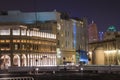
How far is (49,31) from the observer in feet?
590

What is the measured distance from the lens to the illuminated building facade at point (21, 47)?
153m

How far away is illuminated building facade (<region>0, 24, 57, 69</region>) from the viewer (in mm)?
153250

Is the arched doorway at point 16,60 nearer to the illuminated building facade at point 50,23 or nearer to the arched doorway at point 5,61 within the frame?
the arched doorway at point 5,61

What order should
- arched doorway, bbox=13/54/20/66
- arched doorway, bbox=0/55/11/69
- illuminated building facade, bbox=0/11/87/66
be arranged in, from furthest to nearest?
illuminated building facade, bbox=0/11/87/66
arched doorway, bbox=13/54/20/66
arched doorway, bbox=0/55/11/69

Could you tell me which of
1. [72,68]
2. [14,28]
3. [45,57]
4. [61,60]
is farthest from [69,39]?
[72,68]

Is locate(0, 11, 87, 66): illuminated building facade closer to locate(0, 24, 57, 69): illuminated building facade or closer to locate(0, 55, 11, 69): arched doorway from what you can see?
locate(0, 24, 57, 69): illuminated building facade

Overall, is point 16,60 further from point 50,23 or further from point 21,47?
point 50,23

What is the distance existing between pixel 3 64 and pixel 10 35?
12.2 metres

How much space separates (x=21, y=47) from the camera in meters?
154

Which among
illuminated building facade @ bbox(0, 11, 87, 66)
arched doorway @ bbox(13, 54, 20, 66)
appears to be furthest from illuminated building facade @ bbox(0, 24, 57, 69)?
illuminated building facade @ bbox(0, 11, 87, 66)

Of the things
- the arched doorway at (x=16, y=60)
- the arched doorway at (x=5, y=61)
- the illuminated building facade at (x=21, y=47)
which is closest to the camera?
the illuminated building facade at (x=21, y=47)

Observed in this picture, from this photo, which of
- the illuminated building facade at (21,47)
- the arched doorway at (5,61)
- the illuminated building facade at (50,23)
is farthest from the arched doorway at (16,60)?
the illuminated building facade at (50,23)

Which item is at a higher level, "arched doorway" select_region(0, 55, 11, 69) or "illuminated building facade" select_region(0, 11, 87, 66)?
"illuminated building facade" select_region(0, 11, 87, 66)

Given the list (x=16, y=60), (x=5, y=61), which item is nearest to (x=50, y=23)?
(x=16, y=60)
